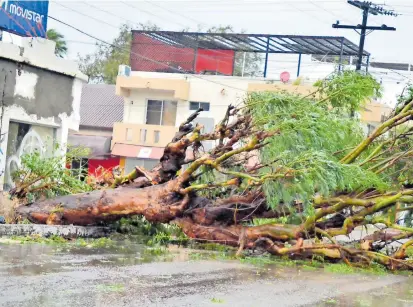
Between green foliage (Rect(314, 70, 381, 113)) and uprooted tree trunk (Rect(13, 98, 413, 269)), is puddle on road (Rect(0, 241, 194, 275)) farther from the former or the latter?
green foliage (Rect(314, 70, 381, 113))

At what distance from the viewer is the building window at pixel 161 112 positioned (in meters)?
40.0

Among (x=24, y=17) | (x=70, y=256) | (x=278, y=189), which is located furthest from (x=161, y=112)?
(x=70, y=256)

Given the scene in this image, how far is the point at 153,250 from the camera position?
12203mm

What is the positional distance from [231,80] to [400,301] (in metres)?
30.1

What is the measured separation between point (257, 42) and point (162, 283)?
29926 mm

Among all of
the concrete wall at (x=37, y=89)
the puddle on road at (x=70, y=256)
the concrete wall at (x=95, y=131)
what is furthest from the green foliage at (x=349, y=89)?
the concrete wall at (x=95, y=131)

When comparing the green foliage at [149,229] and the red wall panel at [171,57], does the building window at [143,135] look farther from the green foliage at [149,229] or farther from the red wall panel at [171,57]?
the green foliage at [149,229]

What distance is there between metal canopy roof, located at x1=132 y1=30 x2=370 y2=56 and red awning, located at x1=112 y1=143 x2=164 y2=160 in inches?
213

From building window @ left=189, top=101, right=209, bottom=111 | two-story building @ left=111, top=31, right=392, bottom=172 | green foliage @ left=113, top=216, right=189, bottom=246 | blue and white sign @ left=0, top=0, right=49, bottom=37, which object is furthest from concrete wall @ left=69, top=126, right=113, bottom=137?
green foliage @ left=113, top=216, right=189, bottom=246

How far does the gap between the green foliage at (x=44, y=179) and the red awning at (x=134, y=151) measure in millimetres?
24182

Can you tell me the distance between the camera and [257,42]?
124ft

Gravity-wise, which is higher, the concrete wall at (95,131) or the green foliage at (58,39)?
the green foliage at (58,39)

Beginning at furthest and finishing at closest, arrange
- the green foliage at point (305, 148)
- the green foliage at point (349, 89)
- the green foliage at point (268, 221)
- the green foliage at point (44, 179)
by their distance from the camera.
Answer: the green foliage at point (349, 89)
the green foliage at point (44, 179)
the green foliage at point (268, 221)
the green foliage at point (305, 148)

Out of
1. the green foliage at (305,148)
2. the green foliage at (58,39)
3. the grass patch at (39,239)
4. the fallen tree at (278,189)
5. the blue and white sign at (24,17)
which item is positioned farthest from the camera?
the green foliage at (58,39)
